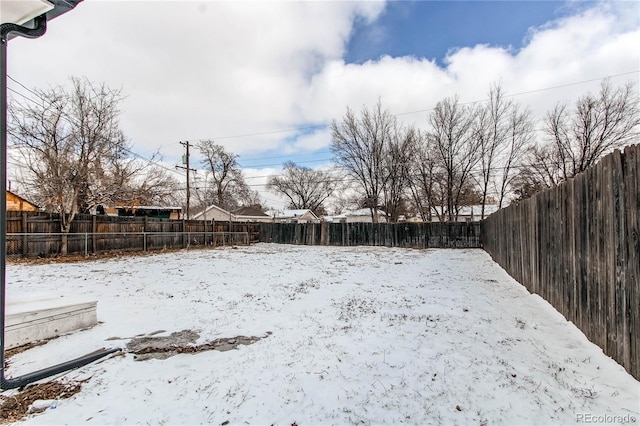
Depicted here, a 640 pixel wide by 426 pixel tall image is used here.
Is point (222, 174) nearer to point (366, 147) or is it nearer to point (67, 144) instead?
point (366, 147)

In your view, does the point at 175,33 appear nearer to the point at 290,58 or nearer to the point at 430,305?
the point at 290,58

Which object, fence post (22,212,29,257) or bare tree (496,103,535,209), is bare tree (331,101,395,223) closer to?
bare tree (496,103,535,209)

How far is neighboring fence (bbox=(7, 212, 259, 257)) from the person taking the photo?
9.83 meters

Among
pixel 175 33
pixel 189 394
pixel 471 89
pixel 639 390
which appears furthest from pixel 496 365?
pixel 471 89

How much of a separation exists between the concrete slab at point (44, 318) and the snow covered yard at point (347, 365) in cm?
25

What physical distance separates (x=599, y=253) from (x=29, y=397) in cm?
468

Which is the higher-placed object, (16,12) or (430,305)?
(16,12)

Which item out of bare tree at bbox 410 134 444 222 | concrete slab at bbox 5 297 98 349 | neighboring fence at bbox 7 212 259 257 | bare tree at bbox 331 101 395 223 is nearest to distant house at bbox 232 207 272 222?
bare tree at bbox 331 101 395 223

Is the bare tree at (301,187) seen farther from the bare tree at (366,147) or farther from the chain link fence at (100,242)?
the chain link fence at (100,242)

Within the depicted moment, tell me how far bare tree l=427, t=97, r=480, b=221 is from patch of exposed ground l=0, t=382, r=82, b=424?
957 inches

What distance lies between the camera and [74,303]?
357 cm

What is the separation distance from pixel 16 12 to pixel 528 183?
27869 millimetres

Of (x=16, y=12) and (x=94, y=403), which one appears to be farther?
(x=16, y=12)

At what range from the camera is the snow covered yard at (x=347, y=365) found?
1.96m
